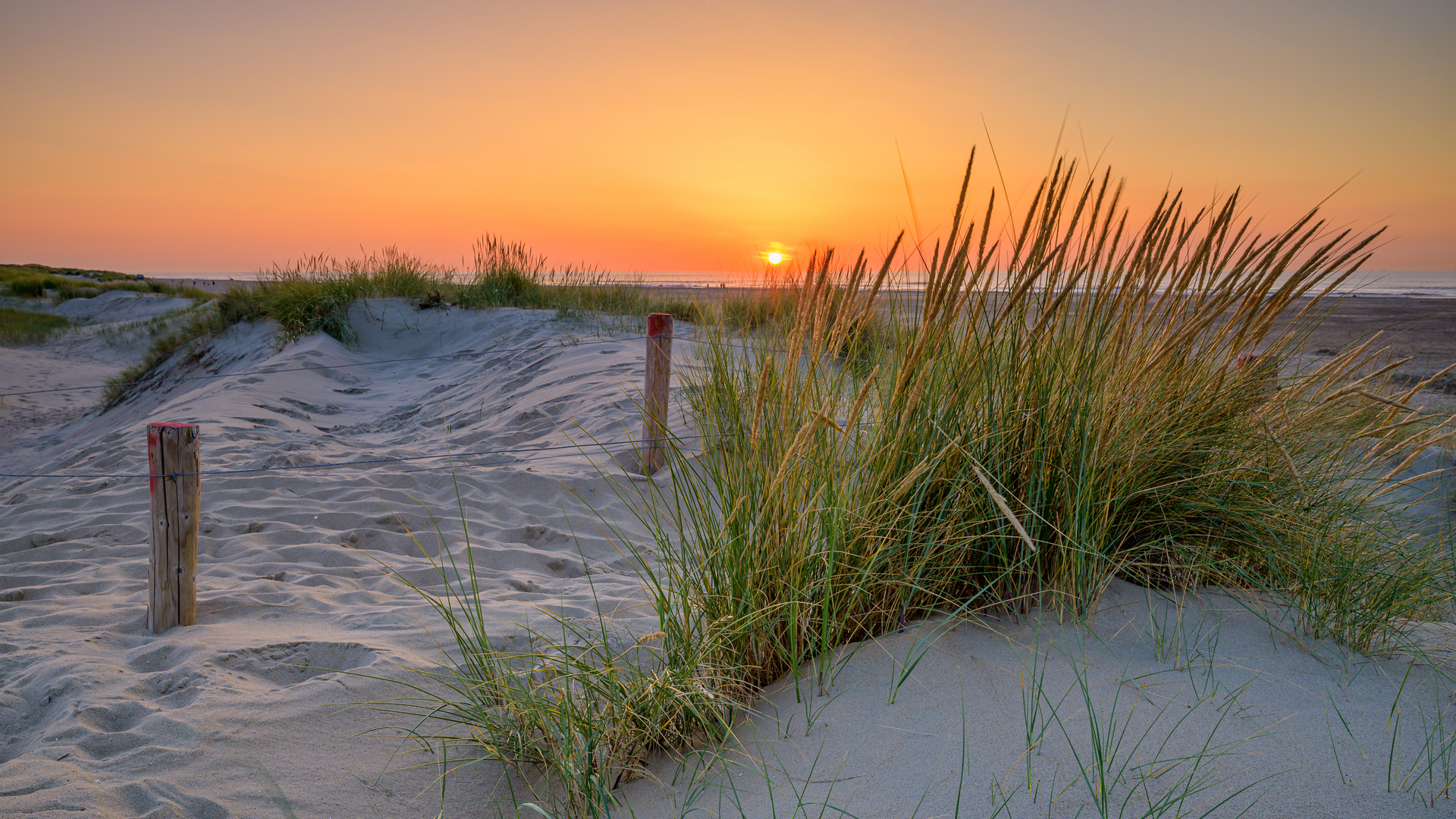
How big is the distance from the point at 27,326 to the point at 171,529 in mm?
18374

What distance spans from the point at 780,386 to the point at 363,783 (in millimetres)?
1378

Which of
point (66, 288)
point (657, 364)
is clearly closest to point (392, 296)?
point (657, 364)

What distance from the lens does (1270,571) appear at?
6.62ft

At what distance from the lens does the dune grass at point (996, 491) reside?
1.67 m

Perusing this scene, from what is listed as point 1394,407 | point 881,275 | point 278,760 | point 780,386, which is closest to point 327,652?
point 278,760

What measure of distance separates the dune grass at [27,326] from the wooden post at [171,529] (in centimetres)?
1697

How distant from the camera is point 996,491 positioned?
1.65 m

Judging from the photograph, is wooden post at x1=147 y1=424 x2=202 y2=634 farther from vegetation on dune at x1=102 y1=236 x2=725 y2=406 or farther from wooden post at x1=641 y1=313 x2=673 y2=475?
vegetation on dune at x1=102 y1=236 x2=725 y2=406

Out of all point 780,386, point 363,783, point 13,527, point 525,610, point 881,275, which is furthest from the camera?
point 13,527

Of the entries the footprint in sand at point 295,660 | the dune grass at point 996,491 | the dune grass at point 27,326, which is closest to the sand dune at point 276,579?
the footprint in sand at point 295,660

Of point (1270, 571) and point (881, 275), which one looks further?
point (1270, 571)

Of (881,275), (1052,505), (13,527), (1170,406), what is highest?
(881,275)

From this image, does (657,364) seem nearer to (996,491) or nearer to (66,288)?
(996,491)

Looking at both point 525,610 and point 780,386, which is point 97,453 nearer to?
point 525,610
